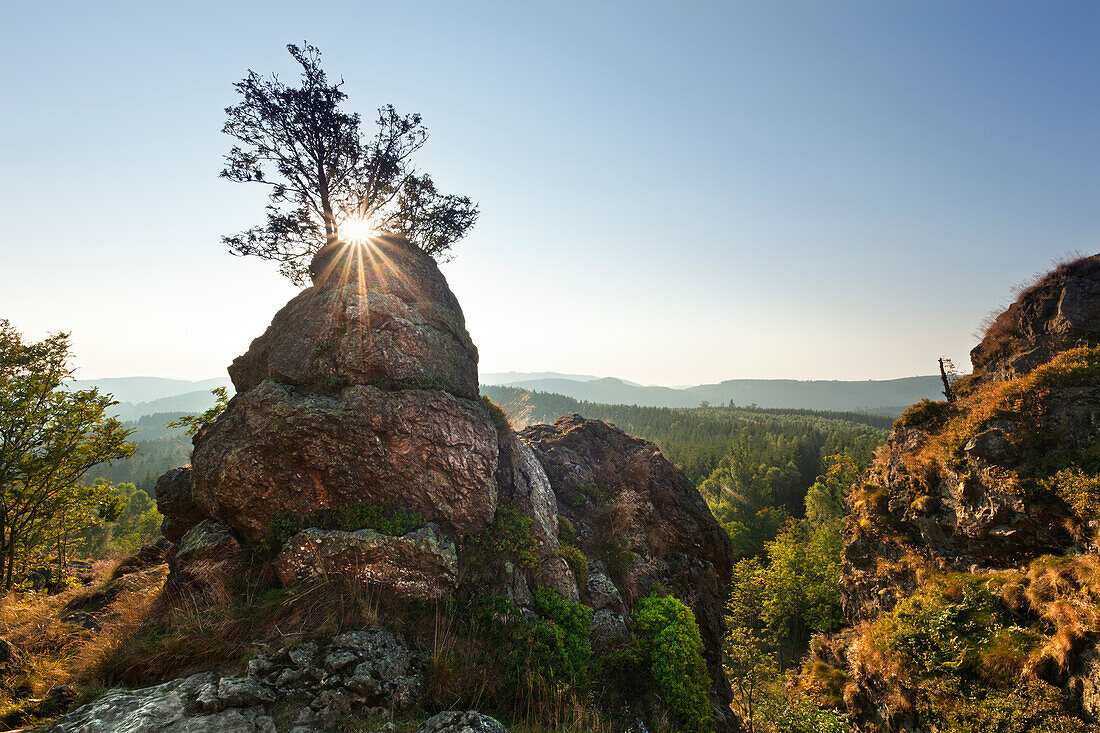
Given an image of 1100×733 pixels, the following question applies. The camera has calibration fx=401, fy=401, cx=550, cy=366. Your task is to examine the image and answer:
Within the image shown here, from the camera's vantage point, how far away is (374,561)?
761cm

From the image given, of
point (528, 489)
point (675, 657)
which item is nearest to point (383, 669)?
point (528, 489)

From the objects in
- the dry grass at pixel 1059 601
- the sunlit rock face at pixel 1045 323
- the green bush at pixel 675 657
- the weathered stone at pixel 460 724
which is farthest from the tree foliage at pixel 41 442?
the sunlit rock face at pixel 1045 323

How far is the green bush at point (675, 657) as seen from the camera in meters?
9.04

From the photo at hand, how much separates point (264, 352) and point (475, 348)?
5.65m

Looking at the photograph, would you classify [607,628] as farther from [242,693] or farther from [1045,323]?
[1045,323]

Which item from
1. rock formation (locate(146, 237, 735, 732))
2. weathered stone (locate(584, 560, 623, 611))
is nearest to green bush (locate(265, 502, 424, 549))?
rock formation (locate(146, 237, 735, 732))

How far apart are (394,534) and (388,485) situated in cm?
106

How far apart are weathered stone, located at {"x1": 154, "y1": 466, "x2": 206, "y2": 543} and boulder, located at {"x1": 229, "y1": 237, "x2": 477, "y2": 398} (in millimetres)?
2788

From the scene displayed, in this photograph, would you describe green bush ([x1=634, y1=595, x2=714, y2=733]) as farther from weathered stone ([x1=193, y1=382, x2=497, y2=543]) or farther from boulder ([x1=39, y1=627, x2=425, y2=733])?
boulder ([x1=39, y1=627, x2=425, y2=733])

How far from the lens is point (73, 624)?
8.45m

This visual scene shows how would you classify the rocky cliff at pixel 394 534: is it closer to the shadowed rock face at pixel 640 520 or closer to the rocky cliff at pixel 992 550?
the shadowed rock face at pixel 640 520

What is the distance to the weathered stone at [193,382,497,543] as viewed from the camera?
812 centimetres

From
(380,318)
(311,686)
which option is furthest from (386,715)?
(380,318)

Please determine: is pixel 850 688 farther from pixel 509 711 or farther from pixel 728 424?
pixel 728 424
